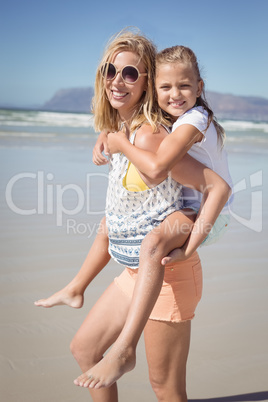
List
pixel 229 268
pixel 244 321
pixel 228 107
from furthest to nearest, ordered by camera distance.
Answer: pixel 228 107 → pixel 229 268 → pixel 244 321

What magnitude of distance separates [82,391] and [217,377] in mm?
807

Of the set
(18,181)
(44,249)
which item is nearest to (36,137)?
(18,181)

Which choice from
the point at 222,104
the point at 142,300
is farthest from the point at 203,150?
the point at 222,104

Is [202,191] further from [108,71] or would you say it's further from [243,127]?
[243,127]

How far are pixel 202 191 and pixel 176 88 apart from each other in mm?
449

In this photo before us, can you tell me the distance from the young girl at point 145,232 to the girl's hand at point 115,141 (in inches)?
1.9

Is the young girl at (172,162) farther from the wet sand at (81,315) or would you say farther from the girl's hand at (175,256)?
the wet sand at (81,315)

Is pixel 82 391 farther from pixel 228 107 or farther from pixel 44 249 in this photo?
pixel 228 107

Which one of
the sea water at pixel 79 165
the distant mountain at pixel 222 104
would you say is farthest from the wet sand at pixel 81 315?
the distant mountain at pixel 222 104

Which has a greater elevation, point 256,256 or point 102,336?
point 102,336

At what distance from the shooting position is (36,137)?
40.7ft

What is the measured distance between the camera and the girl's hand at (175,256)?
185cm

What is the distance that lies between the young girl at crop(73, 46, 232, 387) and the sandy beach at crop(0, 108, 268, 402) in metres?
1.01

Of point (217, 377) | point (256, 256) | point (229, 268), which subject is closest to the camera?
point (217, 377)
